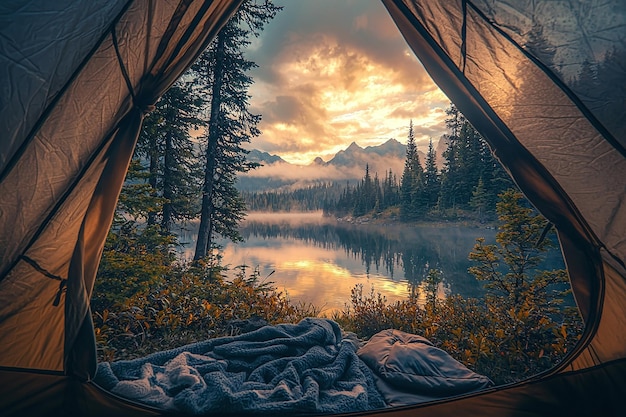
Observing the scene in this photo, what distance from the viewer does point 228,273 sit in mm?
6121

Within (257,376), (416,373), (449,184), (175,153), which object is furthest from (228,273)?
(449,184)

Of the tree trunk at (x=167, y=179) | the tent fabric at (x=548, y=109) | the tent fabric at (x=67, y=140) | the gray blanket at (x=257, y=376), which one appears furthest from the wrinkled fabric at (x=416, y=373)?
the tree trunk at (x=167, y=179)


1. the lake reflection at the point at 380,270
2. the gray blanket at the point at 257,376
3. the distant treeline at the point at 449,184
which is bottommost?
the lake reflection at the point at 380,270

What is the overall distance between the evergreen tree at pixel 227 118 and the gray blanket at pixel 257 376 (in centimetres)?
442

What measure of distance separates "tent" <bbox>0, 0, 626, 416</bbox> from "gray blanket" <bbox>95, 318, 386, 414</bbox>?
0.58 feet

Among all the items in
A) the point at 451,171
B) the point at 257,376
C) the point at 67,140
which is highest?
the point at 451,171

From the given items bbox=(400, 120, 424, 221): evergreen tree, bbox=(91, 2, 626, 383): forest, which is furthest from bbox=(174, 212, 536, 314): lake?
bbox=(400, 120, 424, 221): evergreen tree

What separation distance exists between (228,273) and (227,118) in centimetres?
363

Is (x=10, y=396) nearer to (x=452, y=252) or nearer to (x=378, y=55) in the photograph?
(x=378, y=55)

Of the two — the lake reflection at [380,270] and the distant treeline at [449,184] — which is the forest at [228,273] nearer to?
the lake reflection at [380,270]

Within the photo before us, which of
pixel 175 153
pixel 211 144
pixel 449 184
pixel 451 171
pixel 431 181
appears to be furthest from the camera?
pixel 431 181

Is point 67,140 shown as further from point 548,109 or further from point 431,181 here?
point 431,181

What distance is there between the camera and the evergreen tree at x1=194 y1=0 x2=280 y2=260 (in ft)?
20.7

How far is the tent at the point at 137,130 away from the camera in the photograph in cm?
146
